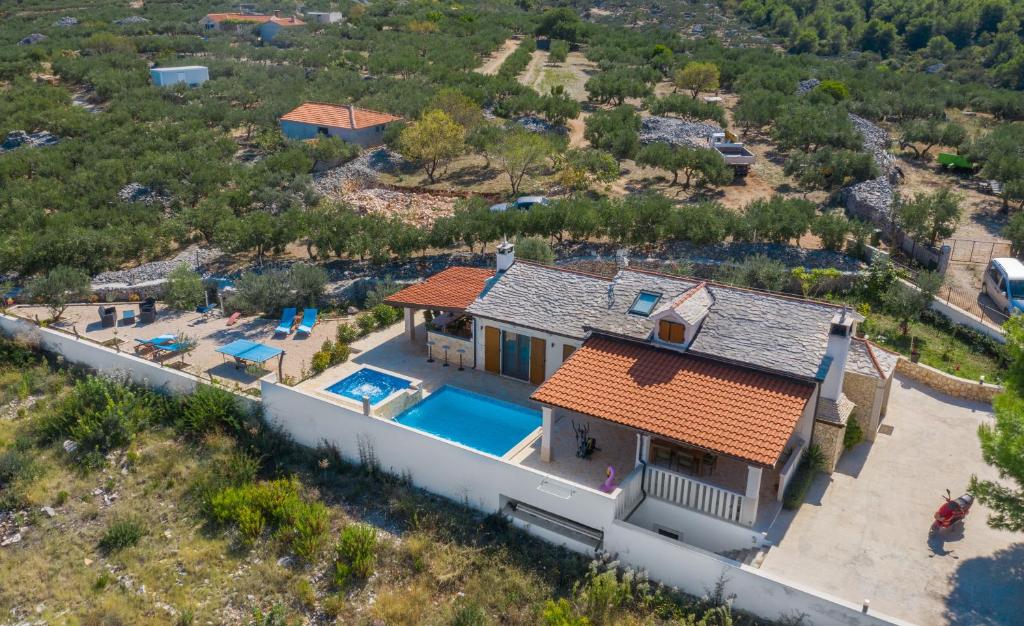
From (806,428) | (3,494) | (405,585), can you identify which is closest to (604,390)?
(806,428)

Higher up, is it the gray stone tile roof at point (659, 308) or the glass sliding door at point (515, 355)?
the gray stone tile roof at point (659, 308)

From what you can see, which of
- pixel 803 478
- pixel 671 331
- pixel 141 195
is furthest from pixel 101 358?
pixel 141 195

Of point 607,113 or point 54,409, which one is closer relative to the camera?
point 54,409

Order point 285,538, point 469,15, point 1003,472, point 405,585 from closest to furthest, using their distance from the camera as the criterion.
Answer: point 1003,472
point 405,585
point 285,538
point 469,15

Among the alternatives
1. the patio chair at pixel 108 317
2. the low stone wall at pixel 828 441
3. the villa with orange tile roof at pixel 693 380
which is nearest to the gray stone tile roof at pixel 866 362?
the villa with orange tile roof at pixel 693 380

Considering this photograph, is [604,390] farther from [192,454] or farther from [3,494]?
[3,494]

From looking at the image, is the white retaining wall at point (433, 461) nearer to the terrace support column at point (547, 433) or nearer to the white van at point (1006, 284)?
the terrace support column at point (547, 433)
